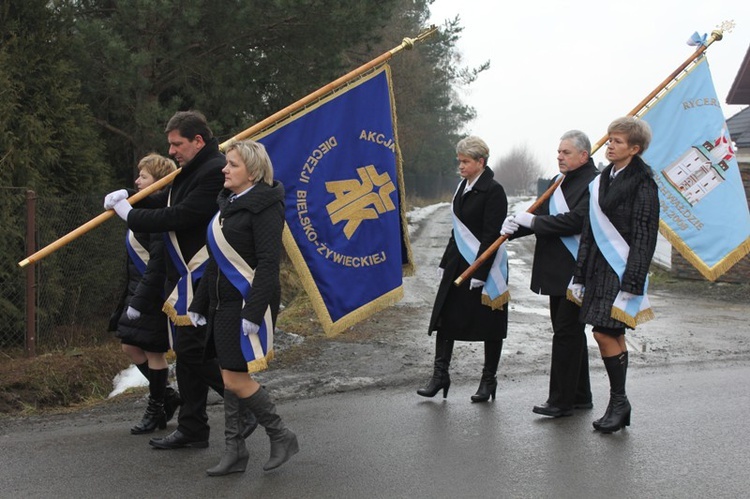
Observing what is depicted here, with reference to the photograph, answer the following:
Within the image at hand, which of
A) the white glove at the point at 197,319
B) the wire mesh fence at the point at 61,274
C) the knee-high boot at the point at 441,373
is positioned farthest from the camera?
the wire mesh fence at the point at 61,274

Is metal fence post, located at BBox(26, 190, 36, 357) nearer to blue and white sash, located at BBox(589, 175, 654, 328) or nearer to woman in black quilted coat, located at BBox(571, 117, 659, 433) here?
woman in black quilted coat, located at BBox(571, 117, 659, 433)

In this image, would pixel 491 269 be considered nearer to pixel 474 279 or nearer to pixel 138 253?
pixel 474 279

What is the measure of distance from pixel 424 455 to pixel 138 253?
7.30 ft

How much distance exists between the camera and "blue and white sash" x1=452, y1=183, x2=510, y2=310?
6.12 m

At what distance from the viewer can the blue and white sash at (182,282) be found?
5016 mm

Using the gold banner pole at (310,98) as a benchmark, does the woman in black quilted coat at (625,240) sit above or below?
below

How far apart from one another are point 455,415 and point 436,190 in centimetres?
4822

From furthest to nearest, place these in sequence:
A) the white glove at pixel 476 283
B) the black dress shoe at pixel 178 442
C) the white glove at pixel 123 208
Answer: the white glove at pixel 476 283
the black dress shoe at pixel 178 442
the white glove at pixel 123 208

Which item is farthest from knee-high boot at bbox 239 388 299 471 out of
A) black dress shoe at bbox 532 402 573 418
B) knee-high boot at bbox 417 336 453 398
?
black dress shoe at bbox 532 402 573 418

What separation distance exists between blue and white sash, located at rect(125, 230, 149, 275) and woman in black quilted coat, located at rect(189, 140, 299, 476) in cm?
103

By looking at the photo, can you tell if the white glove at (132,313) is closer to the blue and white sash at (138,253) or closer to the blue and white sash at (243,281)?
the blue and white sash at (138,253)

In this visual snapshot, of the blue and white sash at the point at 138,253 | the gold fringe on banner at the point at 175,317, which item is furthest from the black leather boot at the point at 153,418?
the blue and white sash at the point at 138,253

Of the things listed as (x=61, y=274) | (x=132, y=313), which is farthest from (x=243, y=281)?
(x=61, y=274)

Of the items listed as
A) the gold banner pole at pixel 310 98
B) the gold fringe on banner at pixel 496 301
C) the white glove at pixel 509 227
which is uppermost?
the gold banner pole at pixel 310 98
